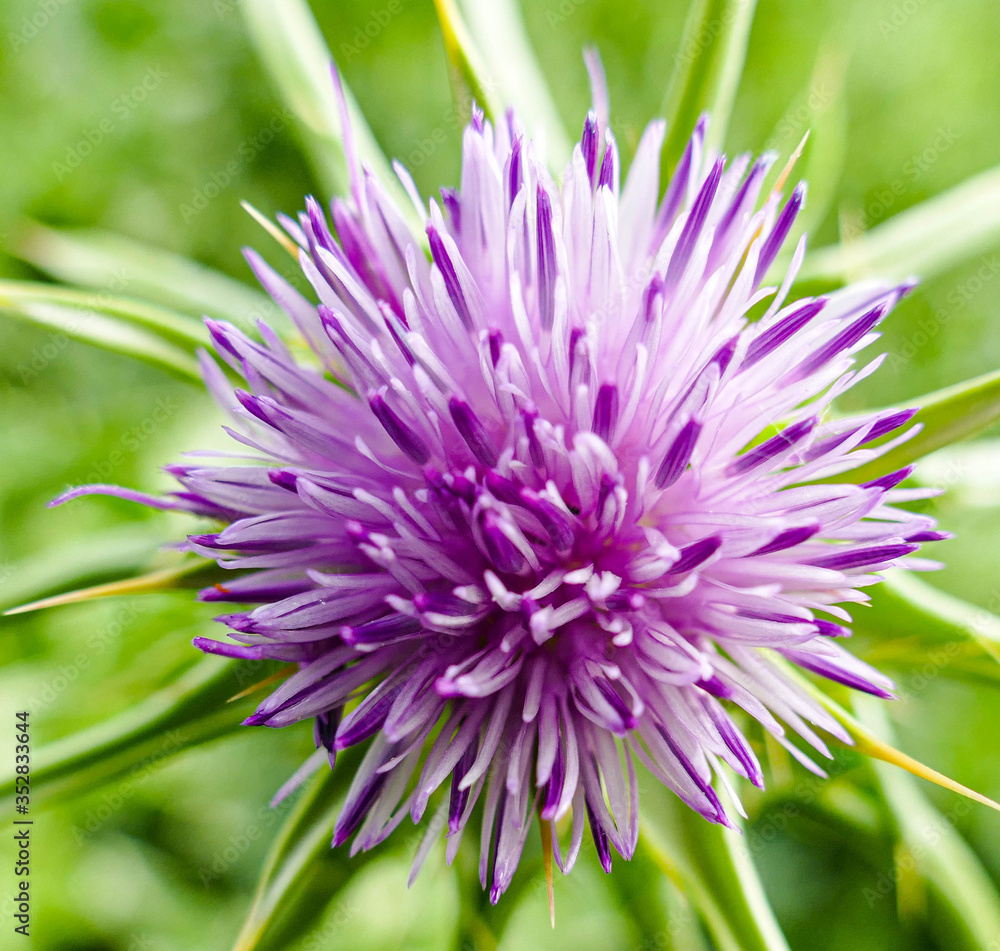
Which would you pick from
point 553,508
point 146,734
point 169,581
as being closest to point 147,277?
point 169,581

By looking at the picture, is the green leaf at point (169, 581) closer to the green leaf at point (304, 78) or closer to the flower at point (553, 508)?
the flower at point (553, 508)

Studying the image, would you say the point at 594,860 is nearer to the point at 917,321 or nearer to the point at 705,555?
the point at 705,555

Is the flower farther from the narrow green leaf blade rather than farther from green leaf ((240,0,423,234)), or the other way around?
green leaf ((240,0,423,234))

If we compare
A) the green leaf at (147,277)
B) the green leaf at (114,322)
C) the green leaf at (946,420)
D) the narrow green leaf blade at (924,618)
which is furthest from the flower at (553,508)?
the green leaf at (147,277)

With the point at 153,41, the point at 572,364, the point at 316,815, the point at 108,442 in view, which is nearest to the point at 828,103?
the point at 572,364

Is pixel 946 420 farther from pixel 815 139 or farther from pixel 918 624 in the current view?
pixel 815 139

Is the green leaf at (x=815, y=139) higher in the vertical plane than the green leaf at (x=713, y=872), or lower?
higher
